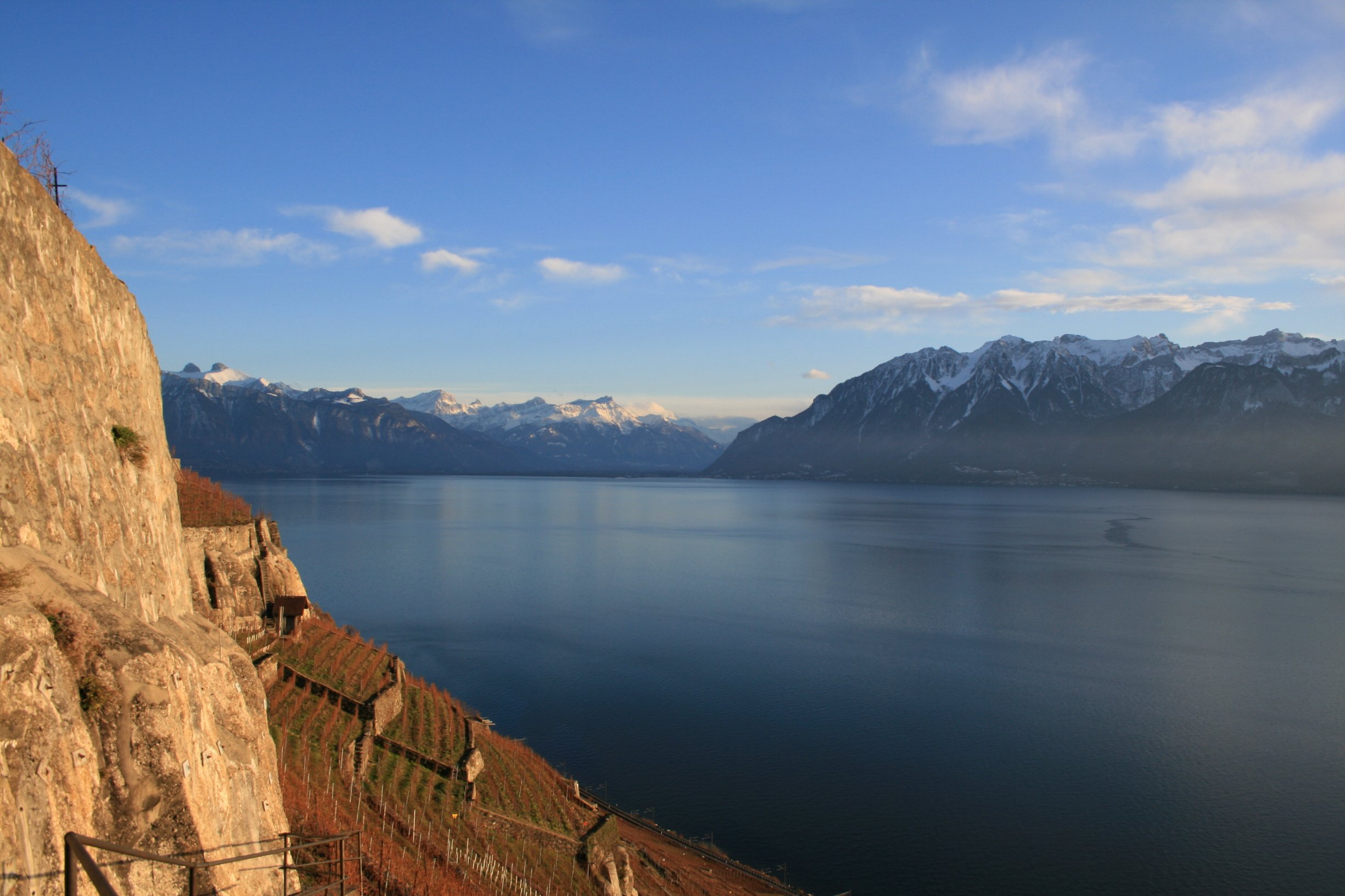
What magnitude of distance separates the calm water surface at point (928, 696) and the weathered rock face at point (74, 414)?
23427 mm

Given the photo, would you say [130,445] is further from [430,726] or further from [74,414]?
[430,726]

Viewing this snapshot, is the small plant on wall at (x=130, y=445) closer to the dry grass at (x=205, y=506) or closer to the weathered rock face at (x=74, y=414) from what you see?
the weathered rock face at (x=74, y=414)

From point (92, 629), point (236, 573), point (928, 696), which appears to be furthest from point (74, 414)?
point (928, 696)

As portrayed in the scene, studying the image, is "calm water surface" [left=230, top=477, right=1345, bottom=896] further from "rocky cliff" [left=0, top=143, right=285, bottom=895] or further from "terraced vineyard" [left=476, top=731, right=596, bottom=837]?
"rocky cliff" [left=0, top=143, right=285, bottom=895]

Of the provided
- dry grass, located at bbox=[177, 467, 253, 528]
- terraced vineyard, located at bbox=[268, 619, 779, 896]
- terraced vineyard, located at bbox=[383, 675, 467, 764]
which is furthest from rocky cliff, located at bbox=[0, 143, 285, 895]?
dry grass, located at bbox=[177, 467, 253, 528]

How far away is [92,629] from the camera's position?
10359mm

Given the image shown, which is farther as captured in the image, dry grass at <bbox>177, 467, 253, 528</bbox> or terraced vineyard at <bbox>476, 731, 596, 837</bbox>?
dry grass at <bbox>177, 467, 253, 528</bbox>

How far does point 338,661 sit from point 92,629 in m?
27.4

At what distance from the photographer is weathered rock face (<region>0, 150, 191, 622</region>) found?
1130 cm

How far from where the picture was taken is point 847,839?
2988 centimetres

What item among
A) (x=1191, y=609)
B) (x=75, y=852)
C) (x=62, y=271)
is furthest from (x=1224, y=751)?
(x=62, y=271)

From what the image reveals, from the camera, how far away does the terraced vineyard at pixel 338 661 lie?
3275 cm

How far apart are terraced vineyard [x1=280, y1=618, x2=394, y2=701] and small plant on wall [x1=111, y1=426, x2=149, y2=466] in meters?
18.8

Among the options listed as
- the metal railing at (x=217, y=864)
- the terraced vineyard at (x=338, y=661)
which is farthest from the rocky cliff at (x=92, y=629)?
the terraced vineyard at (x=338, y=661)
